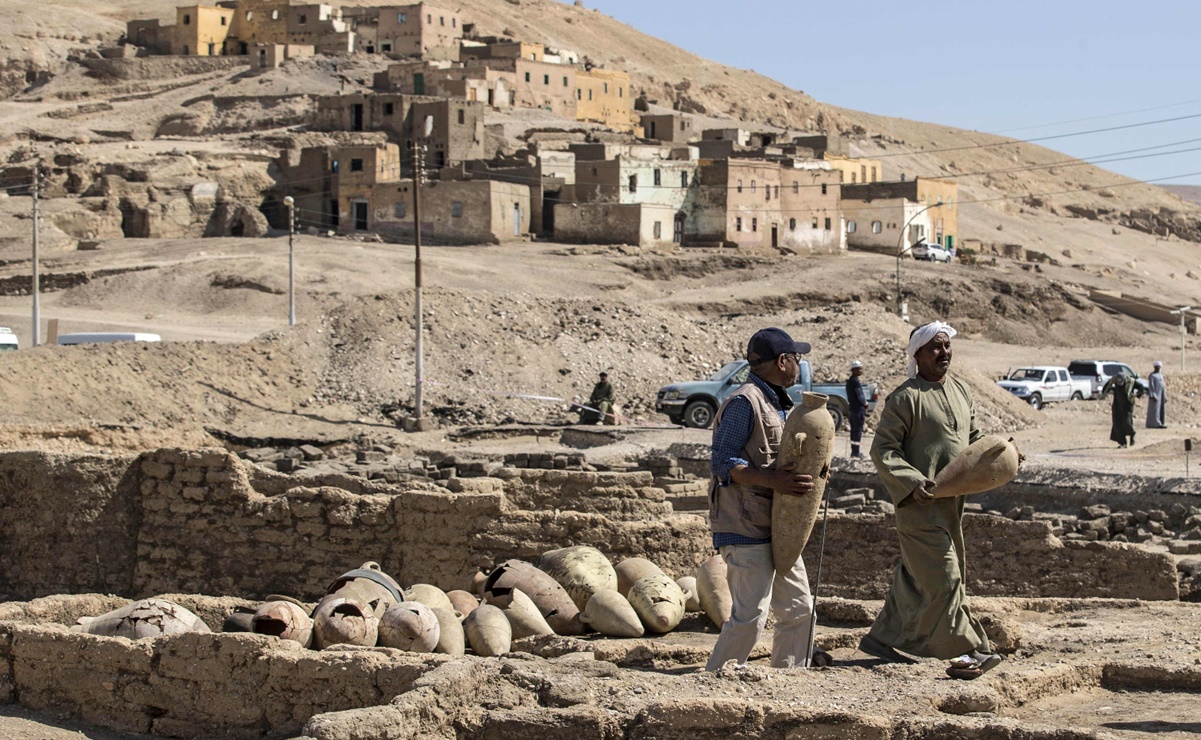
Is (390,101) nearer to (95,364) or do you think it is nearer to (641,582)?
(95,364)

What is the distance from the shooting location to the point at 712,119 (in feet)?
332

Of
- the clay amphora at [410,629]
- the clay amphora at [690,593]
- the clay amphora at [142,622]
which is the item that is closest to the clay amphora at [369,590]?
the clay amphora at [410,629]

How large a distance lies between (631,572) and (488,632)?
1.46 meters

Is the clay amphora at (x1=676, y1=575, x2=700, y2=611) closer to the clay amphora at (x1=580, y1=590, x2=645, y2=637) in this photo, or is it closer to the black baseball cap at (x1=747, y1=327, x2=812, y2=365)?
the clay amphora at (x1=580, y1=590, x2=645, y2=637)

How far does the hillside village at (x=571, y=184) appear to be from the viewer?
52.5m

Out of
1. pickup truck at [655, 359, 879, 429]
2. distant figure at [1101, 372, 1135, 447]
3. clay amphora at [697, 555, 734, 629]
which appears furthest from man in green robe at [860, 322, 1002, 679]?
pickup truck at [655, 359, 879, 429]

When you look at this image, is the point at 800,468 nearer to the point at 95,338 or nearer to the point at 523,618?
the point at 523,618

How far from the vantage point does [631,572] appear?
1009 cm

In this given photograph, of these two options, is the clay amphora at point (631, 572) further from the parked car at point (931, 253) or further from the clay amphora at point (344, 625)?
the parked car at point (931, 253)

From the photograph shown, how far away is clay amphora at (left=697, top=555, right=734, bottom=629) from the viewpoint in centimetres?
939

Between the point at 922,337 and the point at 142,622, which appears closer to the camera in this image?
the point at 922,337

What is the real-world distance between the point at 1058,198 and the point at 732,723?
112011 mm

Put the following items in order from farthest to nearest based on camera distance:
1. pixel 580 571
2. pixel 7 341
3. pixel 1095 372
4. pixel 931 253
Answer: pixel 931 253
pixel 1095 372
pixel 7 341
pixel 580 571

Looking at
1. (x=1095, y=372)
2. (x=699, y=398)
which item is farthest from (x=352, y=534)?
(x=1095, y=372)
